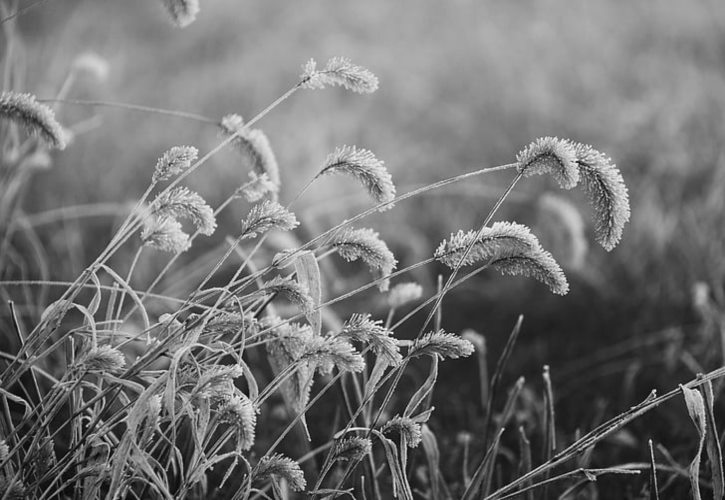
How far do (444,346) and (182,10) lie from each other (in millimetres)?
784

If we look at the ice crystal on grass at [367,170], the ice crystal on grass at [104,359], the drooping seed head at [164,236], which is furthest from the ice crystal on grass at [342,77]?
the ice crystal on grass at [104,359]

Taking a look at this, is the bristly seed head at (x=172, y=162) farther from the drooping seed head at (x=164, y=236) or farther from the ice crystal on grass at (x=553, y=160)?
the ice crystal on grass at (x=553, y=160)

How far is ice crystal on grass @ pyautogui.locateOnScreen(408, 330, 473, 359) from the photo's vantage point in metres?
1.19

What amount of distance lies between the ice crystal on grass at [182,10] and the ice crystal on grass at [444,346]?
2.38 feet

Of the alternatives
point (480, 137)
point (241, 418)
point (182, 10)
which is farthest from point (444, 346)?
point (480, 137)

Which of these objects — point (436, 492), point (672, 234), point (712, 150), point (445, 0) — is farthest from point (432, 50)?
point (436, 492)

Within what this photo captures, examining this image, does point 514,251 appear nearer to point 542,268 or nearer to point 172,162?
point 542,268

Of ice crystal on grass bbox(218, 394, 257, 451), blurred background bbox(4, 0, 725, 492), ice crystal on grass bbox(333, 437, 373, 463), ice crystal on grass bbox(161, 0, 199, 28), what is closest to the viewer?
ice crystal on grass bbox(218, 394, 257, 451)

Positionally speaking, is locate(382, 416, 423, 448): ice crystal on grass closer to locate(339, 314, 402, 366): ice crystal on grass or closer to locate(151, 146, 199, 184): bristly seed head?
locate(339, 314, 402, 366): ice crystal on grass

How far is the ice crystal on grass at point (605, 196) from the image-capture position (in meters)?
1.19

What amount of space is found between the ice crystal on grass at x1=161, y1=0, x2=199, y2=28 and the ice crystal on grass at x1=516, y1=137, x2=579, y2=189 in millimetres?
665

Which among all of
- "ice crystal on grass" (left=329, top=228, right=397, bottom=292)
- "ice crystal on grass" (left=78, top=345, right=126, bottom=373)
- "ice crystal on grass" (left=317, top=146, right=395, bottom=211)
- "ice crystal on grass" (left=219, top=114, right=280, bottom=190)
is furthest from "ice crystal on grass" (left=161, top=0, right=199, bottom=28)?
"ice crystal on grass" (left=78, top=345, right=126, bottom=373)

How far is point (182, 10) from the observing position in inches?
55.4

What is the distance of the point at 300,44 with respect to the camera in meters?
5.98
